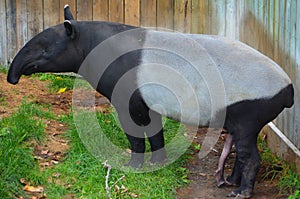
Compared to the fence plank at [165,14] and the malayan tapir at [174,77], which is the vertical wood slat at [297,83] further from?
the fence plank at [165,14]

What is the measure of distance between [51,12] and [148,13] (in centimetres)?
140

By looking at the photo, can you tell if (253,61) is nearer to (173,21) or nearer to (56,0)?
(173,21)

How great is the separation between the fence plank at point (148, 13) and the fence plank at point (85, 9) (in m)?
0.74

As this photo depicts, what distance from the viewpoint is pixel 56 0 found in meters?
9.19

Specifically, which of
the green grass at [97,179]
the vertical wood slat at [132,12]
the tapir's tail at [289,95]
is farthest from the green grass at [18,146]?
the tapir's tail at [289,95]

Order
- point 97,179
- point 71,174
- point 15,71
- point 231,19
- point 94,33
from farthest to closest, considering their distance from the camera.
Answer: point 231,19 → point 15,71 → point 94,33 → point 71,174 → point 97,179

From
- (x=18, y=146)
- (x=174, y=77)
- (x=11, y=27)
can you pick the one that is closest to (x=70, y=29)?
Result: (x=174, y=77)

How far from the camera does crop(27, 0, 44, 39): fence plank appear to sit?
30.4ft

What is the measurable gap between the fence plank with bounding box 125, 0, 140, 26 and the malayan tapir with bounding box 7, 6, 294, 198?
2.61 meters

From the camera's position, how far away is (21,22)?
30.7ft

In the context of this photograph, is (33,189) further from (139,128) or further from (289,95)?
(289,95)

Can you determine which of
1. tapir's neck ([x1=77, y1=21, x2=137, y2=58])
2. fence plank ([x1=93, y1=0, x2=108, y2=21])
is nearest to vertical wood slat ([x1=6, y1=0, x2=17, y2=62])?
fence plank ([x1=93, y1=0, x2=108, y2=21])

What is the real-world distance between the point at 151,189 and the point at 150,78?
1.02 metres

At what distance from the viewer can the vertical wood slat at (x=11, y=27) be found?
9297 millimetres
